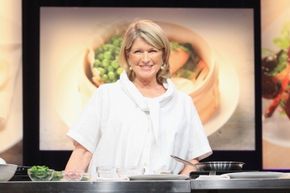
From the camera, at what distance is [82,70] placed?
5570mm

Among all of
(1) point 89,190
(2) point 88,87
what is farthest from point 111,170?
(2) point 88,87

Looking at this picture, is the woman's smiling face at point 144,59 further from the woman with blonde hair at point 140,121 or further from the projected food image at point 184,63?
the projected food image at point 184,63

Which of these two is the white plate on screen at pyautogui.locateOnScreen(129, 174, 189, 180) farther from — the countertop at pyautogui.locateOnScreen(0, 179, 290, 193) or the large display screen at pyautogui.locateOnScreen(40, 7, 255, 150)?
the large display screen at pyautogui.locateOnScreen(40, 7, 255, 150)

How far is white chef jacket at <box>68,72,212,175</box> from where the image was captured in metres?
2.96

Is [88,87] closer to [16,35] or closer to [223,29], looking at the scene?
[16,35]

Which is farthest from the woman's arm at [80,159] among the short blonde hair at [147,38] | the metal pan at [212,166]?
the metal pan at [212,166]

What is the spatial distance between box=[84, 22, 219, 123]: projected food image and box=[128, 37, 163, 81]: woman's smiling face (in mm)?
2502

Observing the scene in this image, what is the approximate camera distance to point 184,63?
5.59 metres

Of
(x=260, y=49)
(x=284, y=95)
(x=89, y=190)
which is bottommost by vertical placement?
(x=89, y=190)

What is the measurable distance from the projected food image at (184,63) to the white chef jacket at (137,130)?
8.01 ft

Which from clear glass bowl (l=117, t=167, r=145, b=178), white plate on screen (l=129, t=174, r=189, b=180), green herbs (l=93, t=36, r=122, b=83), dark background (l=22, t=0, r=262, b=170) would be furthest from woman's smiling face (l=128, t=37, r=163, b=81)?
dark background (l=22, t=0, r=262, b=170)

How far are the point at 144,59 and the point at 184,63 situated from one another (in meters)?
2.61

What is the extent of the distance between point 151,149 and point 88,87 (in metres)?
2.66

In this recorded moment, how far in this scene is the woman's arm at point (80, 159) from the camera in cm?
303
